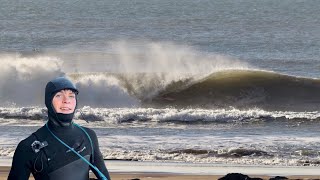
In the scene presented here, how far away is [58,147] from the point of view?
524 centimetres

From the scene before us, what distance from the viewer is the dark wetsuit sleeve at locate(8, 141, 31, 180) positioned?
5.15m

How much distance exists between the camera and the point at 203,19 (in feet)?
251

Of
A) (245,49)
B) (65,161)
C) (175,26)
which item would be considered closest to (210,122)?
(65,161)

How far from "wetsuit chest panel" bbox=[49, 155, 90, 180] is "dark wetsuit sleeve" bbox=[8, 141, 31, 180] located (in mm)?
142

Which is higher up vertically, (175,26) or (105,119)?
(175,26)

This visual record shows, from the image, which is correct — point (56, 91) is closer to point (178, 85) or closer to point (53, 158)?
point (53, 158)

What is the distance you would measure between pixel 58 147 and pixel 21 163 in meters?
0.22

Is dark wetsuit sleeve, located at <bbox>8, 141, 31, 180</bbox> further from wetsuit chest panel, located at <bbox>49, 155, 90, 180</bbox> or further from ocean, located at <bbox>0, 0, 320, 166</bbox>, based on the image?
ocean, located at <bbox>0, 0, 320, 166</bbox>

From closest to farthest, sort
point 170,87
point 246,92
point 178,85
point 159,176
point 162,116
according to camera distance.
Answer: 1. point 159,176
2. point 162,116
3. point 246,92
4. point 170,87
5. point 178,85

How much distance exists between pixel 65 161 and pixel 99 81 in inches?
1079

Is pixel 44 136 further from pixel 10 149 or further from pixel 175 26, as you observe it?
pixel 175 26

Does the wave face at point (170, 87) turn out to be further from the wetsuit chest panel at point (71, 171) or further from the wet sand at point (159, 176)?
the wetsuit chest panel at point (71, 171)

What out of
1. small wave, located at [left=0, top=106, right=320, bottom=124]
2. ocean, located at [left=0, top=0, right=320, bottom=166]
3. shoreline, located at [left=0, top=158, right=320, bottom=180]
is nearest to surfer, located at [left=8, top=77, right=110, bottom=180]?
shoreline, located at [left=0, top=158, right=320, bottom=180]

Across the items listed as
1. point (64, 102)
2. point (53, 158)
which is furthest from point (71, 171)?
point (64, 102)
